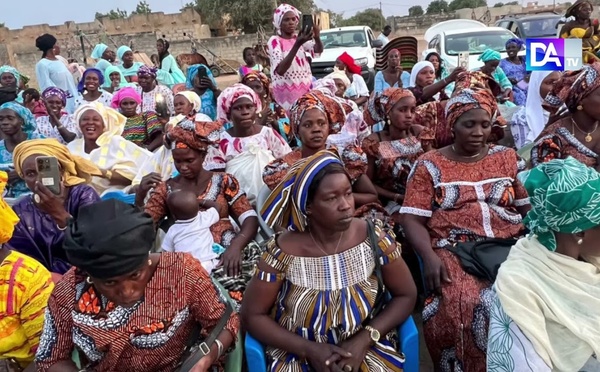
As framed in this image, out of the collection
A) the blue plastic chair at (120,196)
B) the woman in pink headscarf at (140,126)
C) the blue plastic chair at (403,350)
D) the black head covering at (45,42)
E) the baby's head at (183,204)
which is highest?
the black head covering at (45,42)

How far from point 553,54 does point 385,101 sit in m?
1.84

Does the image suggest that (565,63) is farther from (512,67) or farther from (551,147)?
(512,67)

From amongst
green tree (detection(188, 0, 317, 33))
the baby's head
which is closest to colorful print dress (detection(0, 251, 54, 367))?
the baby's head

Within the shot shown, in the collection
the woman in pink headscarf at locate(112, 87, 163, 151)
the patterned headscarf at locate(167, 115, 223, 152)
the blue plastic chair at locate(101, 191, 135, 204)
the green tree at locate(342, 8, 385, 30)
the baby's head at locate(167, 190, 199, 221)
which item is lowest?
the blue plastic chair at locate(101, 191, 135, 204)

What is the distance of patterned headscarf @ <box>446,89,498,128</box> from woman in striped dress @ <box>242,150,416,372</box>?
104cm

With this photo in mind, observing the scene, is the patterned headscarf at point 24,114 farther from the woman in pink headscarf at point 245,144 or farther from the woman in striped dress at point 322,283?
the woman in striped dress at point 322,283

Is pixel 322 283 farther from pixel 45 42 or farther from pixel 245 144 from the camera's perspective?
pixel 45 42

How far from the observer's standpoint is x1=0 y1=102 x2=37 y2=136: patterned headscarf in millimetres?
4652

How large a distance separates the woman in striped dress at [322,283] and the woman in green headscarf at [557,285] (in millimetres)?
595

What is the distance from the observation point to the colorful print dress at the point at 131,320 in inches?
78.7

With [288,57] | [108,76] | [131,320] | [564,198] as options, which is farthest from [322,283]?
[108,76]

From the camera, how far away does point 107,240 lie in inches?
70.9

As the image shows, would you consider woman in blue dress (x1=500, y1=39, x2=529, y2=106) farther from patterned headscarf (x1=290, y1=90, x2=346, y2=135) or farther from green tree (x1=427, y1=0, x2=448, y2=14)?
green tree (x1=427, y1=0, x2=448, y2=14)

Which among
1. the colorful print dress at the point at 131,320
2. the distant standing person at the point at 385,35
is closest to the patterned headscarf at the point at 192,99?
the colorful print dress at the point at 131,320
